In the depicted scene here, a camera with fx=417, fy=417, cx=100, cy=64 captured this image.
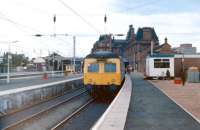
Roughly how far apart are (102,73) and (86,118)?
8.57 m

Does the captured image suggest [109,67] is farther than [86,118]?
Yes

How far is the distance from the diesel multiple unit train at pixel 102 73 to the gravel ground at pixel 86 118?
2167 mm

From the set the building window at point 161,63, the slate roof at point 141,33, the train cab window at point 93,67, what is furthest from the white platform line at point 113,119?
the slate roof at point 141,33

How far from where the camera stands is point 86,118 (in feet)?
62.3

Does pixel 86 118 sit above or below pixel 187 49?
below

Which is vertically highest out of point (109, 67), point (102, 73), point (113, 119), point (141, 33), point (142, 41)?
point (141, 33)

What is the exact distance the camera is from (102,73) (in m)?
27.3

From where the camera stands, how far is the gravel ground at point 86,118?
631 inches

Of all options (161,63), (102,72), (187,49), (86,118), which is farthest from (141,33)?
(86,118)

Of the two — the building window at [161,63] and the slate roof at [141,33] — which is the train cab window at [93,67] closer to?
the building window at [161,63]

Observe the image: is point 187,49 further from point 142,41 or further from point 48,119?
point 48,119

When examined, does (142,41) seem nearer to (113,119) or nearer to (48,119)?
(48,119)

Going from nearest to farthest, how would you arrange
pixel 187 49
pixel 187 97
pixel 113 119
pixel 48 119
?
pixel 113 119 → pixel 48 119 → pixel 187 97 → pixel 187 49

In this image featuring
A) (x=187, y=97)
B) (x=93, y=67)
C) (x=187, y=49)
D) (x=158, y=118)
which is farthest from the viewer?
(x=187, y=49)
